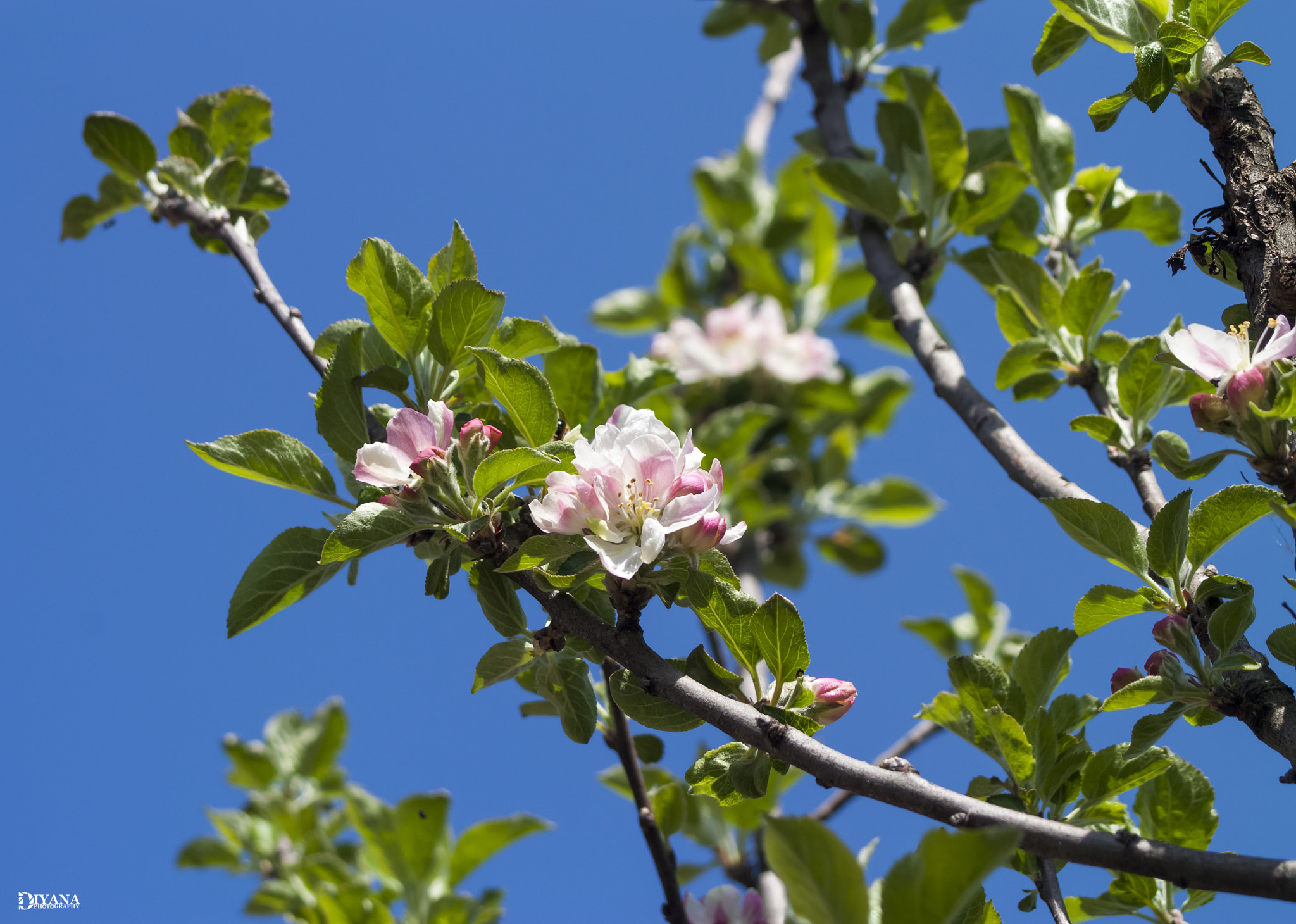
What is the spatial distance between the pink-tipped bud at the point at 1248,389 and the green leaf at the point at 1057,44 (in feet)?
1.96

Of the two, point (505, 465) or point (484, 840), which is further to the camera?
point (484, 840)

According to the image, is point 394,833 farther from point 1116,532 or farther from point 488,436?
point 1116,532

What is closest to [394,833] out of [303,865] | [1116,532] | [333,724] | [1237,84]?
[303,865]

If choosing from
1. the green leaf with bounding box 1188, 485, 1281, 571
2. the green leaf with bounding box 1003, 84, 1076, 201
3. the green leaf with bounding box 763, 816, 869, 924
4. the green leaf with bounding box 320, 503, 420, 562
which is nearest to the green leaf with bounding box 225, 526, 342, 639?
the green leaf with bounding box 320, 503, 420, 562

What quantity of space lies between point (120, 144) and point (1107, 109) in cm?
172

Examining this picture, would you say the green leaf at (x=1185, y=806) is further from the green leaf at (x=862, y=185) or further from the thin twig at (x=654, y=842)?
the green leaf at (x=862, y=185)

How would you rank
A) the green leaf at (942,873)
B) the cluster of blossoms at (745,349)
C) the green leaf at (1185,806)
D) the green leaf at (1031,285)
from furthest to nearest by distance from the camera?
the cluster of blossoms at (745,349), the green leaf at (1031,285), the green leaf at (1185,806), the green leaf at (942,873)

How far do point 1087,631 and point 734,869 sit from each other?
1257 millimetres

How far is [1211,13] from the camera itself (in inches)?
48.5

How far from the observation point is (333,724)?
3.13 metres

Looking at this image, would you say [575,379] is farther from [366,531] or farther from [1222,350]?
[1222,350]

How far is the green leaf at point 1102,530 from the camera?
1150 mm

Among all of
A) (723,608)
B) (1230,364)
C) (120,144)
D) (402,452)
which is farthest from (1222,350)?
(120,144)

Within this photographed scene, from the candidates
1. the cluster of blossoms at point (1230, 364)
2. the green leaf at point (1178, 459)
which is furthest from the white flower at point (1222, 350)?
the green leaf at point (1178, 459)
